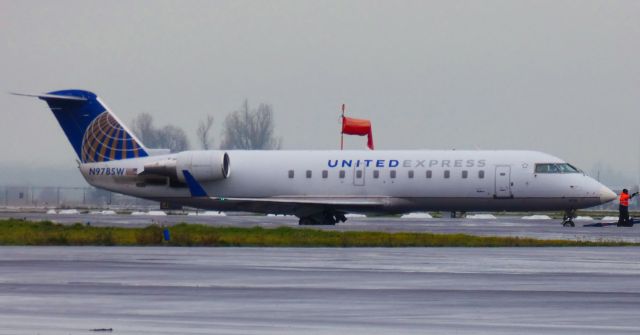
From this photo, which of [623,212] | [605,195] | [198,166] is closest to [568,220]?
[605,195]

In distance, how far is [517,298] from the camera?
19.3 meters

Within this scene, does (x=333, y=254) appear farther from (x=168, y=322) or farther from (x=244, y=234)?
(x=168, y=322)

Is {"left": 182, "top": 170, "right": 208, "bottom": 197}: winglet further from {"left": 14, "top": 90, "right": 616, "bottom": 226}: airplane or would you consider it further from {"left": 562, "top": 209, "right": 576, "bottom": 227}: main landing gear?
{"left": 562, "top": 209, "right": 576, "bottom": 227}: main landing gear

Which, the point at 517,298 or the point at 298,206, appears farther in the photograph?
the point at 298,206

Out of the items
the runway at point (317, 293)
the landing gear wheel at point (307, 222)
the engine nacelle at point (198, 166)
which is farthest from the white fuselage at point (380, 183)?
the runway at point (317, 293)

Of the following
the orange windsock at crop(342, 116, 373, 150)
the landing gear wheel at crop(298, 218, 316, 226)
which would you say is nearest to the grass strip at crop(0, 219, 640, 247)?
the landing gear wheel at crop(298, 218, 316, 226)

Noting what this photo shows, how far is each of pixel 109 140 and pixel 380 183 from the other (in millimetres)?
15078

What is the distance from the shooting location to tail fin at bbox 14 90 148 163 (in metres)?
66.4

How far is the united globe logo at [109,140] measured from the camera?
66.4 metres

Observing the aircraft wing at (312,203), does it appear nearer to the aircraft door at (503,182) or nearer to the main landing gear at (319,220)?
the main landing gear at (319,220)

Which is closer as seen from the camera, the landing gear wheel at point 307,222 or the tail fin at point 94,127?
the landing gear wheel at point 307,222

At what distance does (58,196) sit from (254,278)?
3557 inches

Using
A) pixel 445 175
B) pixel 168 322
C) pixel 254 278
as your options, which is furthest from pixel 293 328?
pixel 445 175

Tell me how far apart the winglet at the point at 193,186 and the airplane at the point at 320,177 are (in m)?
0.05
